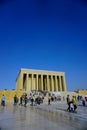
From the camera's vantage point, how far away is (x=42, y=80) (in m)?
68.4

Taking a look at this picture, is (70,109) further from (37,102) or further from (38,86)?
(38,86)

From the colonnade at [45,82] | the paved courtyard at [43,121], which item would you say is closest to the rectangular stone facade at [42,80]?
the colonnade at [45,82]

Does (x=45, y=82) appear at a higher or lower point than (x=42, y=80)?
lower

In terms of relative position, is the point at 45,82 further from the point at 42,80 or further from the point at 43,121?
the point at 43,121

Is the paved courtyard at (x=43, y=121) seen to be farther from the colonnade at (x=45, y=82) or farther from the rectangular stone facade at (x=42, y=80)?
the colonnade at (x=45, y=82)

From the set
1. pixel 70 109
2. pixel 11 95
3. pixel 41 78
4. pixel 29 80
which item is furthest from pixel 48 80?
pixel 70 109

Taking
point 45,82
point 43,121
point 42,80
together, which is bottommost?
point 43,121

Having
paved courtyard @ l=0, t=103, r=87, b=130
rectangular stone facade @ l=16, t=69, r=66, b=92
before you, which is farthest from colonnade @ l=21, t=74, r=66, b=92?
paved courtyard @ l=0, t=103, r=87, b=130

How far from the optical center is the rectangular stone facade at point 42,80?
67500mm

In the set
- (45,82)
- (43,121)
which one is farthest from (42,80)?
(43,121)

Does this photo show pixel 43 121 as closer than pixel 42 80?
Yes

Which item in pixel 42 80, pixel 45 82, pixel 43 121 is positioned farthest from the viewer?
pixel 45 82

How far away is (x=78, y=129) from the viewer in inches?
248

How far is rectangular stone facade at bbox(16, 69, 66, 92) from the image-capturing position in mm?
67500
